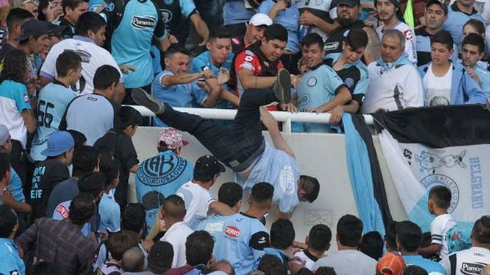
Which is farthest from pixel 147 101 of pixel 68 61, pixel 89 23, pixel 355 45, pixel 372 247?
pixel 355 45

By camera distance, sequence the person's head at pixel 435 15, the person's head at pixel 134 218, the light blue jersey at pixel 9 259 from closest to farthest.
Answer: the light blue jersey at pixel 9 259, the person's head at pixel 134 218, the person's head at pixel 435 15

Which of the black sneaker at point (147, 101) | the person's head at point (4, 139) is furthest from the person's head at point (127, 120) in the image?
the person's head at point (4, 139)

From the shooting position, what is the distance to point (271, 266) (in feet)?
37.5

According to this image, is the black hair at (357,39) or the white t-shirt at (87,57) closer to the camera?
the white t-shirt at (87,57)

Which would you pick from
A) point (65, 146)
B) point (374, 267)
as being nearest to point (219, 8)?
point (65, 146)

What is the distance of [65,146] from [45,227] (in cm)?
141

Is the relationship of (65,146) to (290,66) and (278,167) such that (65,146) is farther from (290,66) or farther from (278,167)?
(290,66)

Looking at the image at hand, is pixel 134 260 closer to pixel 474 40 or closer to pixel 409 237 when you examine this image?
pixel 409 237

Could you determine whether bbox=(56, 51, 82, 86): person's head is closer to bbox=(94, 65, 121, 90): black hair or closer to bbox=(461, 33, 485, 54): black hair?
bbox=(94, 65, 121, 90): black hair

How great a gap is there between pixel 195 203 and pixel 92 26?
8.79 ft

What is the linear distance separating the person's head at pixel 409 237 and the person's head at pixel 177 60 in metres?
3.65

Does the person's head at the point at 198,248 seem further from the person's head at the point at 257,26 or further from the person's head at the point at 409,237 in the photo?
the person's head at the point at 257,26

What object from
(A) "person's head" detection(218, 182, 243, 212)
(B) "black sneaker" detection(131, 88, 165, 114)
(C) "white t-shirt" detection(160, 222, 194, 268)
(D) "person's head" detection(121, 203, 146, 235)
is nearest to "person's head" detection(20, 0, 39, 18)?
(B) "black sneaker" detection(131, 88, 165, 114)

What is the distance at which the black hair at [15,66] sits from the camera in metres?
13.7
